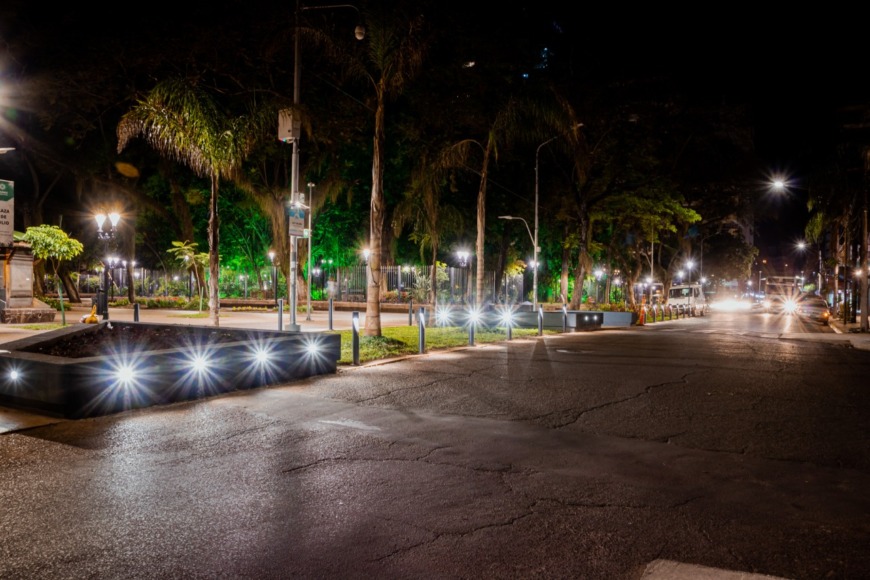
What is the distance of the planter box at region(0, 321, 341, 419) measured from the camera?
25.5ft

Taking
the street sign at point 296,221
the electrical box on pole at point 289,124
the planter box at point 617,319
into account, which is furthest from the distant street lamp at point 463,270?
the electrical box on pole at point 289,124

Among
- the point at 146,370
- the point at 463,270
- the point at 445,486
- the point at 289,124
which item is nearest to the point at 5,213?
the point at 289,124

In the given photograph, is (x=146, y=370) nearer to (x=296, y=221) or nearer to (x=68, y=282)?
(x=296, y=221)

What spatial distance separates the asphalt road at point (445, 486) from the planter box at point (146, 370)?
1.15ft

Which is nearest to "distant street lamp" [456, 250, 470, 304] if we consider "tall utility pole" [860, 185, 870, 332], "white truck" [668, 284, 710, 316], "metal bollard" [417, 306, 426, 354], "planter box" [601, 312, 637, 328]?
"planter box" [601, 312, 637, 328]

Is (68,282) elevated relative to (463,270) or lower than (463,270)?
lower

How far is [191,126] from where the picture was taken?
16.2m

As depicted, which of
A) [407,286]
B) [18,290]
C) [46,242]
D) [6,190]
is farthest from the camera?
[407,286]

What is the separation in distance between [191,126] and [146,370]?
384 inches

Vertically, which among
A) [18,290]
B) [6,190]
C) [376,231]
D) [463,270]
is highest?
[6,190]

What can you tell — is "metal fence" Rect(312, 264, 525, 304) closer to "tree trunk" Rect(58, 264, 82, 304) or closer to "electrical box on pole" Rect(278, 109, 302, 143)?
"tree trunk" Rect(58, 264, 82, 304)

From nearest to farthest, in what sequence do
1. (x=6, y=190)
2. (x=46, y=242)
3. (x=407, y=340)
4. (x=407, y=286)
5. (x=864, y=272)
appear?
1. (x=6, y=190)
2. (x=407, y=340)
3. (x=46, y=242)
4. (x=864, y=272)
5. (x=407, y=286)

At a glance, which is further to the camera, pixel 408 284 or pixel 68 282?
pixel 408 284

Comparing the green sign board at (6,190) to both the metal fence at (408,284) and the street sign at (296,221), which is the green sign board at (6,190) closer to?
the street sign at (296,221)
